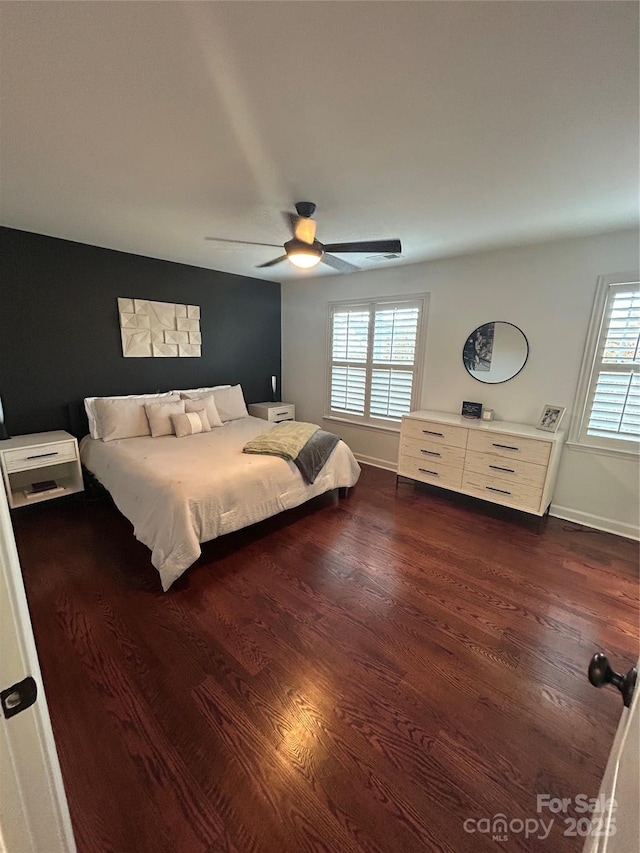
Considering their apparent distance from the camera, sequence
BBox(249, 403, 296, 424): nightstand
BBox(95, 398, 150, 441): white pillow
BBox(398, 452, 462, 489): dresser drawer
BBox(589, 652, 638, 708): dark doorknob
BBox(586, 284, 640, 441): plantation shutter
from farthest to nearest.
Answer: BBox(249, 403, 296, 424): nightstand → BBox(398, 452, 462, 489): dresser drawer → BBox(95, 398, 150, 441): white pillow → BBox(586, 284, 640, 441): plantation shutter → BBox(589, 652, 638, 708): dark doorknob

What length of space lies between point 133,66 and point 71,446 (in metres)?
2.73

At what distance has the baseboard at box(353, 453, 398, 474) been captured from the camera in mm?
4258

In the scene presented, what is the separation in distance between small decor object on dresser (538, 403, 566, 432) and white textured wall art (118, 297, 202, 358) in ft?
12.2

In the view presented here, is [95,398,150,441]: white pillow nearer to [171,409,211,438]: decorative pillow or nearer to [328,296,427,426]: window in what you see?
[171,409,211,438]: decorative pillow

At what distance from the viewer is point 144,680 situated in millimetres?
1565

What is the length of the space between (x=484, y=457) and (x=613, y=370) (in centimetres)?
118

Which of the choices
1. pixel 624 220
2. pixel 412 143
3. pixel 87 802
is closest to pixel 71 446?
pixel 87 802

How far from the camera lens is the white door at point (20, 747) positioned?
0.53m

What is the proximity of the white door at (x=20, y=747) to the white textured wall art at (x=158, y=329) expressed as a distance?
3481 mm

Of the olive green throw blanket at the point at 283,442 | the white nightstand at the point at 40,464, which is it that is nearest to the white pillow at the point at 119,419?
the white nightstand at the point at 40,464

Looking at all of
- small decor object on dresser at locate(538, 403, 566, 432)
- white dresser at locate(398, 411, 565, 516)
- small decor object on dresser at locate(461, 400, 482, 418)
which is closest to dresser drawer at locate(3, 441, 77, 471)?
white dresser at locate(398, 411, 565, 516)

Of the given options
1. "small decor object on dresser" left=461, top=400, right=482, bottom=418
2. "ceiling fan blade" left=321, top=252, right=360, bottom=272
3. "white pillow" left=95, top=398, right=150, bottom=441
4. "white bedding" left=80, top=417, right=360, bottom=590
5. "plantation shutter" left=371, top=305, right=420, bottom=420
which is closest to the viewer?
"white bedding" left=80, top=417, right=360, bottom=590

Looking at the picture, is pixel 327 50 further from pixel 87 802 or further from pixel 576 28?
pixel 87 802

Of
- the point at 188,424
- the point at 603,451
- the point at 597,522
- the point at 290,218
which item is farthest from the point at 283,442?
the point at 597,522
